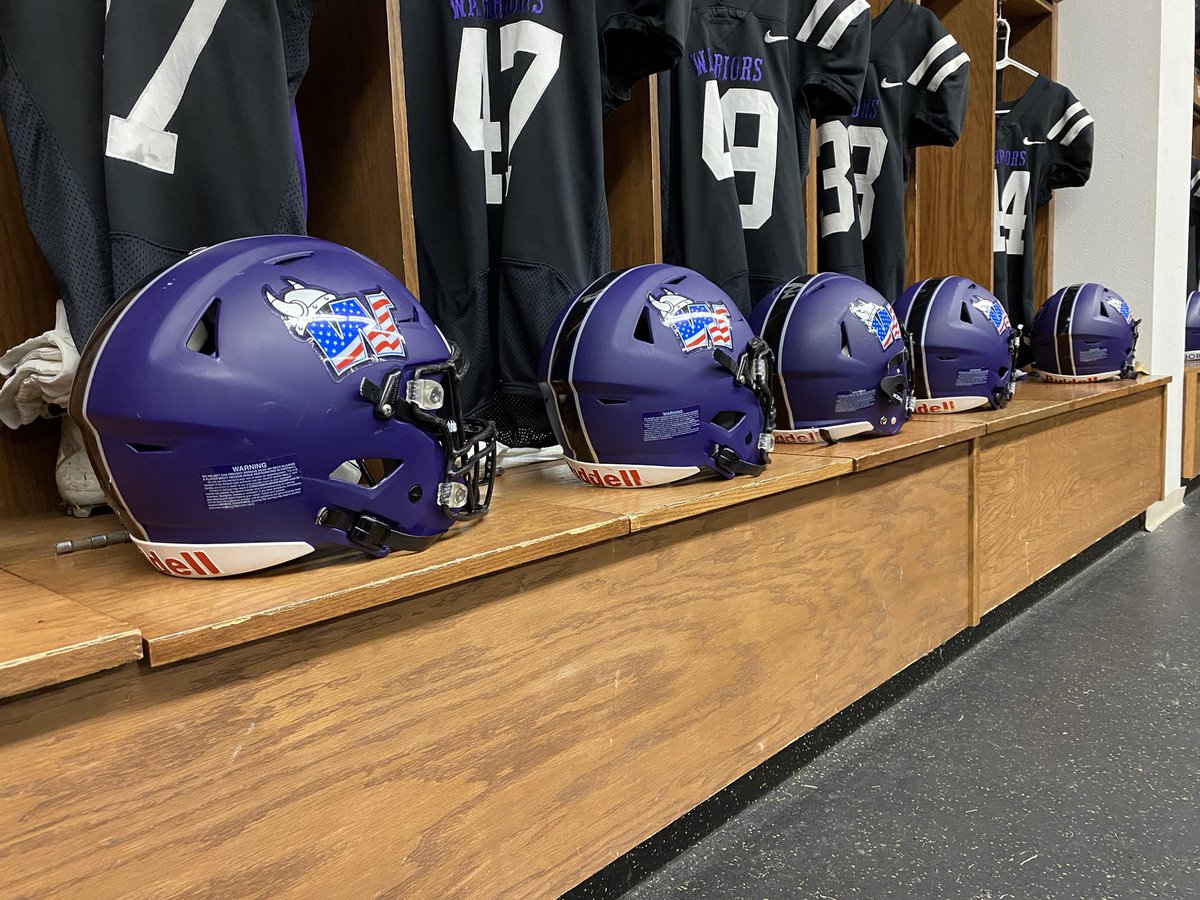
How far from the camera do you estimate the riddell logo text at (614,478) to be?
118 centimetres

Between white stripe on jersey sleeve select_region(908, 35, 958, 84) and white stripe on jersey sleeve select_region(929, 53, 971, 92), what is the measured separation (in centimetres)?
3

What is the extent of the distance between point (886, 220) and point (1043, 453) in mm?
740

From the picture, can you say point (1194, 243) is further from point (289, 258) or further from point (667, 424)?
point (289, 258)

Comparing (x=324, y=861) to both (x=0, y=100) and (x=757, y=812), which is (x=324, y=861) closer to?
(x=757, y=812)

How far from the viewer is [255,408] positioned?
0.76 meters

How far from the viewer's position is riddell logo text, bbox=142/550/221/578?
78 cm

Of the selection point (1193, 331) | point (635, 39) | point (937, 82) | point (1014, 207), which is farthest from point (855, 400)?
point (1193, 331)

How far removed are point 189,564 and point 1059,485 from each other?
1.97 metres

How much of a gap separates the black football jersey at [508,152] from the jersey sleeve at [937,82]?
120 cm

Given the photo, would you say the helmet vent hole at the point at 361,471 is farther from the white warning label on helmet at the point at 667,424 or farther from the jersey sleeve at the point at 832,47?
the jersey sleeve at the point at 832,47

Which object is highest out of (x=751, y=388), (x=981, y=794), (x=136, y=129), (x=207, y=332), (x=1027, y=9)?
(x=1027, y=9)

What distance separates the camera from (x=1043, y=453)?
1949 mm

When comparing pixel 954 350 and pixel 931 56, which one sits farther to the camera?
pixel 931 56

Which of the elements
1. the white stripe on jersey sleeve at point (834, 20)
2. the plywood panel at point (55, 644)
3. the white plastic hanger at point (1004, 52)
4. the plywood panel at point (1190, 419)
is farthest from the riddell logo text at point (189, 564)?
the plywood panel at point (1190, 419)
